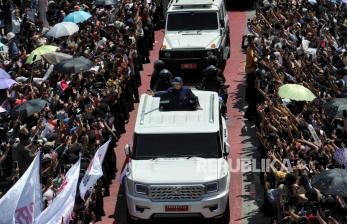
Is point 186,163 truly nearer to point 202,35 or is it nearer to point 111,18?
point 202,35

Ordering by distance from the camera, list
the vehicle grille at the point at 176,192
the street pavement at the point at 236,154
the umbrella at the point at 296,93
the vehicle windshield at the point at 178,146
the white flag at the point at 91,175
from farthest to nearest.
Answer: the umbrella at the point at 296,93 < the street pavement at the point at 236,154 < the vehicle windshield at the point at 178,146 < the vehicle grille at the point at 176,192 < the white flag at the point at 91,175

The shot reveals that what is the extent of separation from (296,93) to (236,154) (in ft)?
9.14

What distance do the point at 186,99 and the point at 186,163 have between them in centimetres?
218

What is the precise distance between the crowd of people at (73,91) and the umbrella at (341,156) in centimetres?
414

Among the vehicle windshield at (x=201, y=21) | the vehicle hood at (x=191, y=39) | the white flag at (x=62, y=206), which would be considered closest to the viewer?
the white flag at (x=62, y=206)

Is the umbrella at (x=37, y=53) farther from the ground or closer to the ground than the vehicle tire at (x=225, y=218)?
farther from the ground

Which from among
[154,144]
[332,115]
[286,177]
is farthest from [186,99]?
[286,177]

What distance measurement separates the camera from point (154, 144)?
48.8 feet

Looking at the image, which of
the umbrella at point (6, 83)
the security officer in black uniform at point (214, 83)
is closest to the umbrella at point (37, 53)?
the umbrella at point (6, 83)

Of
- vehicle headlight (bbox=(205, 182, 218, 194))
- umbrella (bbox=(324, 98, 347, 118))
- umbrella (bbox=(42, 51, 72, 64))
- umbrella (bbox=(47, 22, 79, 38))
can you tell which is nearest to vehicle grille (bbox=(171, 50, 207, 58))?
umbrella (bbox=(47, 22, 79, 38))

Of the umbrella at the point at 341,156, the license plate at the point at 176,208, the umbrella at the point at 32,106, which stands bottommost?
the license plate at the point at 176,208

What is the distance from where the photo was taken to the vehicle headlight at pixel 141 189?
14.2 meters

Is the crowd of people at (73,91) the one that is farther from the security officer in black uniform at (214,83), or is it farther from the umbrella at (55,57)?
the security officer in black uniform at (214,83)

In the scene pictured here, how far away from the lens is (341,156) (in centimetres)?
1304
